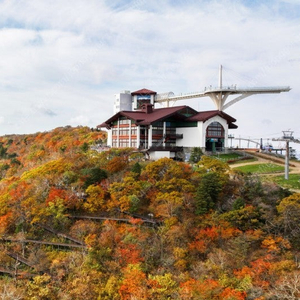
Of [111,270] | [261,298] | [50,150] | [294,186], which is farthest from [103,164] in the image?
[50,150]

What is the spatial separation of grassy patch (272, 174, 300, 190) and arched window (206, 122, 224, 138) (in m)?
12.9

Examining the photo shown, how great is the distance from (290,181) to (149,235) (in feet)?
45.5

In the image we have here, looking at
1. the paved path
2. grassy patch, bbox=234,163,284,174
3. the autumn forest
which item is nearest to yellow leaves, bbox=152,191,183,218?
the autumn forest

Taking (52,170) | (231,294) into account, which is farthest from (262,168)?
(52,170)

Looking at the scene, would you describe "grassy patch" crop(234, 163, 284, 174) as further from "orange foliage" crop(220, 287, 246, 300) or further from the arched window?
"orange foliage" crop(220, 287, 246, 300)

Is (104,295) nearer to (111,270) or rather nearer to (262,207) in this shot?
(111,270)

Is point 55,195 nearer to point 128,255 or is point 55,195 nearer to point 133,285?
point 128,255

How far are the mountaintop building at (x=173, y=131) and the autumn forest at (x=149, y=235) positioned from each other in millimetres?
8777

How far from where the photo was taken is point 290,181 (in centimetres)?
3139

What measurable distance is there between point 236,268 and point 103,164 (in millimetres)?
19222

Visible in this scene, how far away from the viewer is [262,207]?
1038 inches

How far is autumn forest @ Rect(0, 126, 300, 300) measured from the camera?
21109mm

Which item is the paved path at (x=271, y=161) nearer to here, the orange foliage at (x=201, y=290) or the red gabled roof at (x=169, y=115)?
the red gabled roof at (x=169, y=115)

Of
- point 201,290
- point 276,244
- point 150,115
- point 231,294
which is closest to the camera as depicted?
point 231,294
